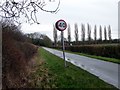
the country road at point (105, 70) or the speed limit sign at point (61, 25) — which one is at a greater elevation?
the speed limit sign at point (61, 25)

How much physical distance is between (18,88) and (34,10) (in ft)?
14.5

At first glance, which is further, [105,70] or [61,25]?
[61,25]

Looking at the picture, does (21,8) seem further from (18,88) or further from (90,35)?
(90,35)

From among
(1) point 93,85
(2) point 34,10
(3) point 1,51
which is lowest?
(1) point 93,85

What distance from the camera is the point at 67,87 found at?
11.9 metres

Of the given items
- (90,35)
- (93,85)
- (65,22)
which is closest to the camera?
(93,85)

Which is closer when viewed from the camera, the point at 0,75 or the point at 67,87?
the point at 0,75

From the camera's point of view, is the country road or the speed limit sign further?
the speed limit sign

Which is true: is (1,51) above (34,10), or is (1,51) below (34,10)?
below

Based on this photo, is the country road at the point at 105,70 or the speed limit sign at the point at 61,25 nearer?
the country road at the point at 105,70

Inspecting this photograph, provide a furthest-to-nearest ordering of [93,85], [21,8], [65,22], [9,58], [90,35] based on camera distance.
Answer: [90,35], [65,22], [93,85], [9,58], [21,8]

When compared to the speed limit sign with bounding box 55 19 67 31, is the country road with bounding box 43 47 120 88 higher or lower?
lower

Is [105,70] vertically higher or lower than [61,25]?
lower

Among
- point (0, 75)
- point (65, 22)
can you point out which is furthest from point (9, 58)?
point (65, 22)
